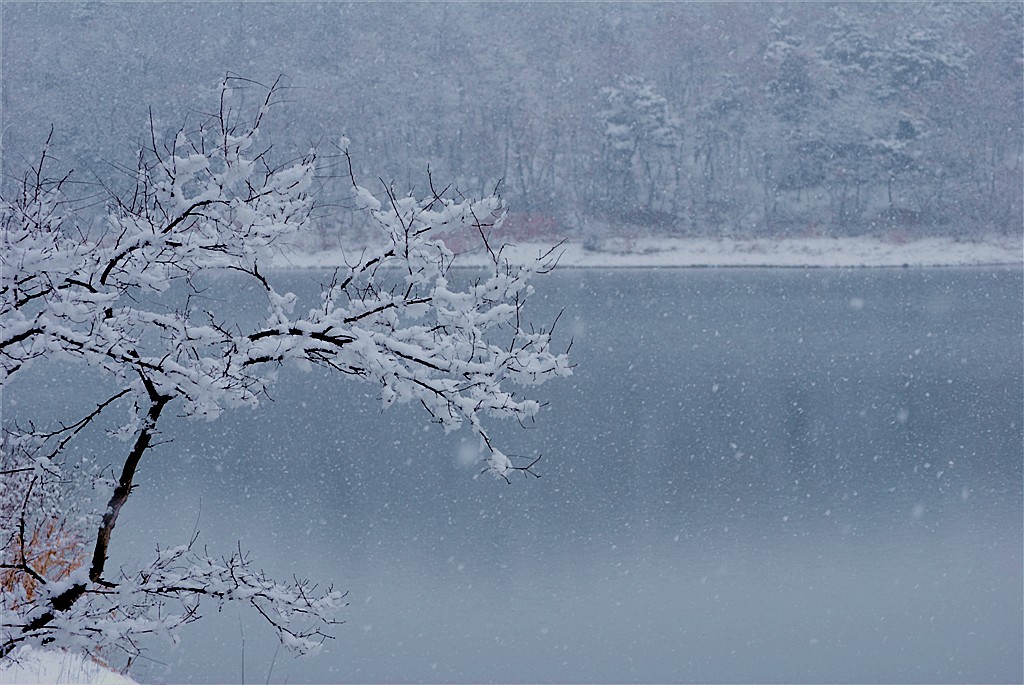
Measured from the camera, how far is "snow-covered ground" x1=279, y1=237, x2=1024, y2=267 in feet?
192

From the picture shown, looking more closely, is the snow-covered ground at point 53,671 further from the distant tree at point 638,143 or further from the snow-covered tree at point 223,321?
the distant tree at point 638,143

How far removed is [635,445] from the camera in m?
21.7

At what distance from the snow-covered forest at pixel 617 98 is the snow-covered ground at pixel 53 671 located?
179 ft

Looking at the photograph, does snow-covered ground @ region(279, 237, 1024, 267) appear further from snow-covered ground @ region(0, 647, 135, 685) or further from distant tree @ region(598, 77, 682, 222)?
snow-covered ground @ region(0, 647, 135, 685)

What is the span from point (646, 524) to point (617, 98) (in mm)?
66410

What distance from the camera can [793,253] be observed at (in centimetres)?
6000

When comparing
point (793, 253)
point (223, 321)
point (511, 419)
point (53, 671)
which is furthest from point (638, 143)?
point (223, 321)

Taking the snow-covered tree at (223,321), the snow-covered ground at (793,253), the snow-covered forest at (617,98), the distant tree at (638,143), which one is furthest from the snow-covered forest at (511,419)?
the distant tree at (638,143)

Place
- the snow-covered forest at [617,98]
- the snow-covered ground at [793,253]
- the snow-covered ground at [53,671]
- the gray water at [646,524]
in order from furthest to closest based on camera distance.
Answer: the snow-covered forest at [617,98] → the snow-covered ground at [793,253] → the gray water at [646,524] → the snow-covered ground at [53,671]

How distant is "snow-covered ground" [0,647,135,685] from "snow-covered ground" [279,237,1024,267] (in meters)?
49.5

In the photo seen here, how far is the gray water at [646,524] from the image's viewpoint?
12344 mm

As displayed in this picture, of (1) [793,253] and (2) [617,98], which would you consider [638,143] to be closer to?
A: (2) [617,98]

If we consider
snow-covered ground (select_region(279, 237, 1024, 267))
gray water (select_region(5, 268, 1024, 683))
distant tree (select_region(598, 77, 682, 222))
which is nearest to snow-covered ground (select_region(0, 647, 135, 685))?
gray water (select_region(5, 268, 1024, 683))

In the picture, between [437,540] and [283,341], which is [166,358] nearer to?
[283,341]
